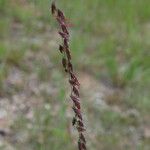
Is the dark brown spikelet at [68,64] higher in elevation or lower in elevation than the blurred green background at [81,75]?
lower

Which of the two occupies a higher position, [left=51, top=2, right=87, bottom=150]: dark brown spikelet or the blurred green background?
the blurred green background

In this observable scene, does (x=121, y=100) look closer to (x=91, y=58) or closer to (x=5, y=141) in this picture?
(x=91, y=58)

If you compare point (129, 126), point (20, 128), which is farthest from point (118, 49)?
point (20, 128)

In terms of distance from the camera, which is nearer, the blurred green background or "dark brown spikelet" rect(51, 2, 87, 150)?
"dark brown spikelet" rect(51, 2, 87, 150)

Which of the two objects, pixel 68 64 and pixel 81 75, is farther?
pixel 81 75

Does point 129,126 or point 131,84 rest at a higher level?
point 131,84

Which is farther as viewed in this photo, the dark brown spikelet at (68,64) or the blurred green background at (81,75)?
the blurred green background at (81,75)

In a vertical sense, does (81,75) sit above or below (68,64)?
above

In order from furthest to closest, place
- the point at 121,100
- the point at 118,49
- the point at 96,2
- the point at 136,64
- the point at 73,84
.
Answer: the point at 96,2 < the point at 118,49 < the point at 136,64 < the point at 121,100 < the point at 73,84
